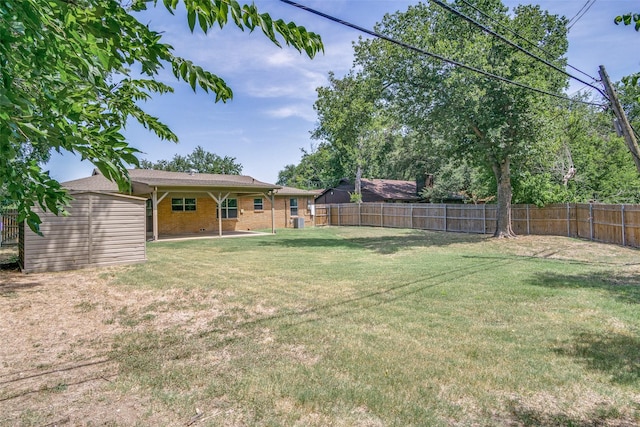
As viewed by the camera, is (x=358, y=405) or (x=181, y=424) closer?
(x=181, y=424)

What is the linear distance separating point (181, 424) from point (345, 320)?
2669 mm

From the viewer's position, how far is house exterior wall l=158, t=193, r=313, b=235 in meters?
18.9

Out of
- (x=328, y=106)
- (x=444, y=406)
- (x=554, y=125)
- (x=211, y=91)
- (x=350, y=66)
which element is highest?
(x=350, y=66)

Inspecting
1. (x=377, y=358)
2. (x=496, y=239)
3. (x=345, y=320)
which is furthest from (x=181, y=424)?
(x=496, y=239)

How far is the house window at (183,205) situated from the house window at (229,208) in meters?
1.88

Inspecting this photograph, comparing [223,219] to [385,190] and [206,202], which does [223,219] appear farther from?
[385,190]

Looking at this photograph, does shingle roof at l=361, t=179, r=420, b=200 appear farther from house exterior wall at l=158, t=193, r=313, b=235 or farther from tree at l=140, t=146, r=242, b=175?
tree at l=140, t=146, r=242, b=175

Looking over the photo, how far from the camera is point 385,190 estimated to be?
32781 millimetres

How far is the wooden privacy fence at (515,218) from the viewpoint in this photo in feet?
41.5

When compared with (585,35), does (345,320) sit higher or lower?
lower

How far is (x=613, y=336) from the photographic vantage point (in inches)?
170

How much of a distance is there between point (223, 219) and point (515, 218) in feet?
51.2

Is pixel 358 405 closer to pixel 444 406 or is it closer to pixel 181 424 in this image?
pixel 444 406

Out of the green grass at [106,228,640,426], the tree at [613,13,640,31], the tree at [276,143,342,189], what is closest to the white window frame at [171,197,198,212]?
the green grass at [106,228,640,426]
